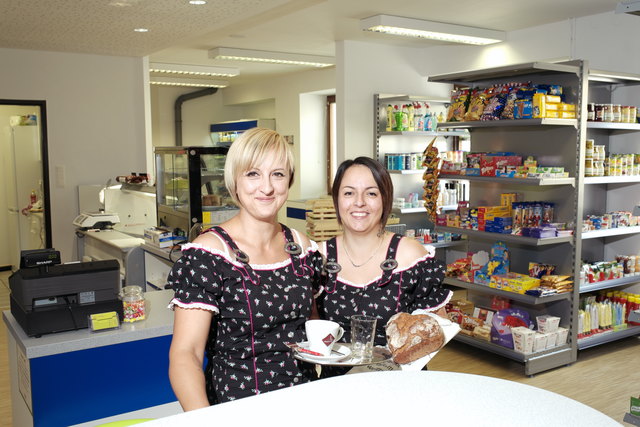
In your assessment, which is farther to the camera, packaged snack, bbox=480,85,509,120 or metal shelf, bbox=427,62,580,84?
packaged snack, bbox=480,85,509,120

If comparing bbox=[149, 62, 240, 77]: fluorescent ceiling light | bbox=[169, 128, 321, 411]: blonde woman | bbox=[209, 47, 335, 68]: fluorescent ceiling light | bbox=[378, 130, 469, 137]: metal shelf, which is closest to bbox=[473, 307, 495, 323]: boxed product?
bbox=[378, 130, 469, 137]: metal shelf

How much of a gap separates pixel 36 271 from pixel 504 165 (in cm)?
339

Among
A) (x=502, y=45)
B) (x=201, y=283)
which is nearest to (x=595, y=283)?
(x=502, y=45)

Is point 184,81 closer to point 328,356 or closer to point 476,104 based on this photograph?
point 476,104

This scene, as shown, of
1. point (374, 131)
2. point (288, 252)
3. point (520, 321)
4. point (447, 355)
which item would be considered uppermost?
point (374, 131)

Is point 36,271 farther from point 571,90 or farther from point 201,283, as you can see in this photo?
point 571,90

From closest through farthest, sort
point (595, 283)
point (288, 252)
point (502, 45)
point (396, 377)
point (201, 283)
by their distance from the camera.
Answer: point (396, 377), point (201, 283), point (288, 252), point (595, 283), point (502, 45)

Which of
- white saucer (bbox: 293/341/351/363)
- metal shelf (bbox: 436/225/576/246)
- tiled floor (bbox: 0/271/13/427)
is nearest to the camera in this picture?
white saucer (bbox: 293/341/351/363)

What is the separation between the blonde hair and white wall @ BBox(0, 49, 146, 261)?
5.68 meters

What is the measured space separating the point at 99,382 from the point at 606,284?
3931 mm

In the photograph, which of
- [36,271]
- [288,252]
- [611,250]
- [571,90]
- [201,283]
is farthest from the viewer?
[611,250]

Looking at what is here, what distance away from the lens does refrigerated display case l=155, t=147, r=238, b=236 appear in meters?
4.62

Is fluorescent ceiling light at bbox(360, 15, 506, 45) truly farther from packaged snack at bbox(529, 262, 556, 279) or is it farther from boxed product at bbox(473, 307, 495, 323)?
boxed product at bbox(473, 307, 495, 323)

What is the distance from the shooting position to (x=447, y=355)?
4930 millimetres
